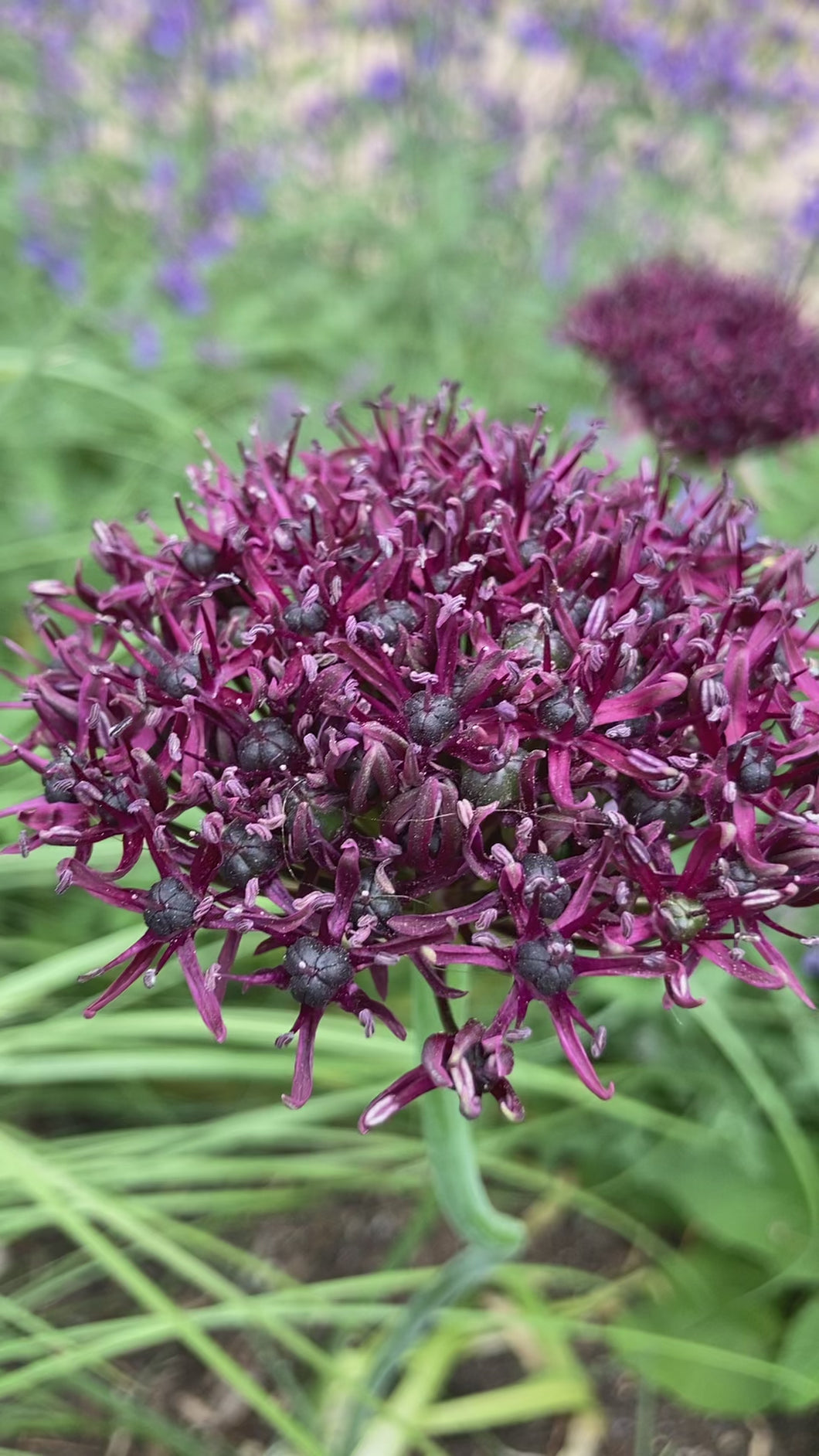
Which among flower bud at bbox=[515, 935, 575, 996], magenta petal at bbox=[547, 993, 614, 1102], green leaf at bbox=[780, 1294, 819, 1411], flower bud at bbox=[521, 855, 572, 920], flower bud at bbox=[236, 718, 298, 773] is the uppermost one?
flower bud at bbox=[236, 718, 298, 773]

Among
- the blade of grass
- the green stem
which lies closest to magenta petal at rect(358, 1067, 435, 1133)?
the green stem

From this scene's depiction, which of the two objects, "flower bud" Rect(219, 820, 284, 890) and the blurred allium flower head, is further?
the blurred allium flower head

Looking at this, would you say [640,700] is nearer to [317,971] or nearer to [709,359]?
[317,971]

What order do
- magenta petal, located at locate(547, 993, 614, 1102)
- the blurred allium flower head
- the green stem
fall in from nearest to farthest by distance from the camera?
magenta petal, located at locate(547, 993, 614, 1102)
the green stem
the blurred allium flower head

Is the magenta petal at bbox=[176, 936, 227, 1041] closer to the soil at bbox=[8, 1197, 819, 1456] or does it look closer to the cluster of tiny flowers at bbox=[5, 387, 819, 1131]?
the cluster of tiny flowers at bbox=[5, 387, 819, 1131]

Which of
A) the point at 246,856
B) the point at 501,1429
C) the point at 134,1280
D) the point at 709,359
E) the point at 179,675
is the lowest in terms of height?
the point at 501,1429

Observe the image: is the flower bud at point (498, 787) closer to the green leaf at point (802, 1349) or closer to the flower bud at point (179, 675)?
the flower bud at point (179, 675)

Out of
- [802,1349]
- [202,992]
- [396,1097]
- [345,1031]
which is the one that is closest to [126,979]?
[202,992]
